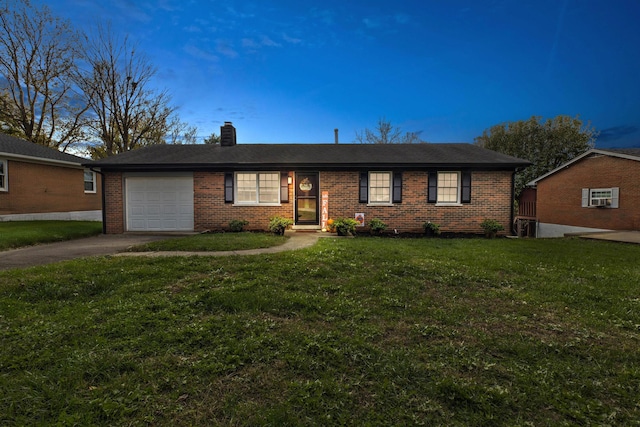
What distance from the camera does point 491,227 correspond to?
10.8 m

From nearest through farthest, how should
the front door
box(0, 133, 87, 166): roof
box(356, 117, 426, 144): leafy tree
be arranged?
the front door, box(0, 133, 87, 166): roof, box(356, 117, 426, 144): leafy tree

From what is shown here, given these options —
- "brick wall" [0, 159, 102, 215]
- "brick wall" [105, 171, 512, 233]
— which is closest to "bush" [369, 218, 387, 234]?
"brick wall" [105, 171, 512, 233]

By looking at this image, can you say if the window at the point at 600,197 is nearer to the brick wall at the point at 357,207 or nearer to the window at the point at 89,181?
the brick wall at the point at 357,207

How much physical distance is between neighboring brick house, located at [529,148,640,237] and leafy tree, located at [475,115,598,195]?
268 inches

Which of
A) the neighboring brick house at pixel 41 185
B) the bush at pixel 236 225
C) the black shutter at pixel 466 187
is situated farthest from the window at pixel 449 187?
the neighboring brick house at pixel 41 185

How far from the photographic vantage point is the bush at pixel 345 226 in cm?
1062

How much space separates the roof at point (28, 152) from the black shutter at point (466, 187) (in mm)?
19379

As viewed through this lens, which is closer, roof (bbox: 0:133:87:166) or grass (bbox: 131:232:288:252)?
grass (bbox: 131:232:288:252)

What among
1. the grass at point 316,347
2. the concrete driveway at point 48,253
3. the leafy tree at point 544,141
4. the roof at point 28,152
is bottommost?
the grass at point 316,347

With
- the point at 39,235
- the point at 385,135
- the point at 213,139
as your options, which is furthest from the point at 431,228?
the point at 213,139

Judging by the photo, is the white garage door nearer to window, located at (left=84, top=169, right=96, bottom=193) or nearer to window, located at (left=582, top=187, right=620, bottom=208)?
window, located at (left=84, top=169, right=96, bottom=193)

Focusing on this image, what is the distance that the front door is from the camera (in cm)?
1219

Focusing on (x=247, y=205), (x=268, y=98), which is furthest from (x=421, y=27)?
(x=247, y=205)

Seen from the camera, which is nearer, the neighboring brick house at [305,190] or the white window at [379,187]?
the neighboring brick house at [305,190]
